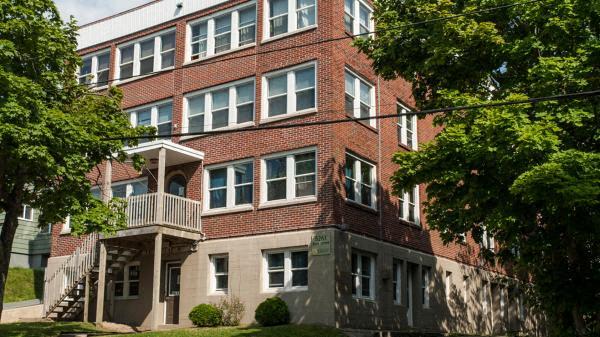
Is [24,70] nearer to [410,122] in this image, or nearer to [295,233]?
[295,233]

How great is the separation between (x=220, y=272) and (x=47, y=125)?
411 inches

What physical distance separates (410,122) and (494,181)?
14.8 m

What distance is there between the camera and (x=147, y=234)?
25828 millimetres

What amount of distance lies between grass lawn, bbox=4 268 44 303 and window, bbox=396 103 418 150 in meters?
19.4

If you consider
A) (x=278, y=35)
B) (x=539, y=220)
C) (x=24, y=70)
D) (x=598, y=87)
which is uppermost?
(x=278, y=35)

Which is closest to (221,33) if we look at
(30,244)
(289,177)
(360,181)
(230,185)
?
(230,185)

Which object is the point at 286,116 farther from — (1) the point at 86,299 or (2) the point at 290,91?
(1) the point at 86,299

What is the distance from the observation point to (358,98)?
26.7 metres

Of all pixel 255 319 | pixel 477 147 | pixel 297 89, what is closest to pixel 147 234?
Answer: pixel 255 319

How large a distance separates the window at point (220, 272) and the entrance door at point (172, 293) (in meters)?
1.95

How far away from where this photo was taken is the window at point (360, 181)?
2556cm

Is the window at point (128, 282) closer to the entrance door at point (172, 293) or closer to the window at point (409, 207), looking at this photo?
the entrance door at point (172, 293)

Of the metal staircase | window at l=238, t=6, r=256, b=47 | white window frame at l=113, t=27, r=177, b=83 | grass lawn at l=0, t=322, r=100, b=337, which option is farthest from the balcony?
window at l=238, t=6, r=256, b=47

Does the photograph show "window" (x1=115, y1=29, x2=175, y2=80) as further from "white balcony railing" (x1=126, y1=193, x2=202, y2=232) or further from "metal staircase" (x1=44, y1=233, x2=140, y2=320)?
"metal staircase" (x1=44, y1=233, x2=140, y2=320)
